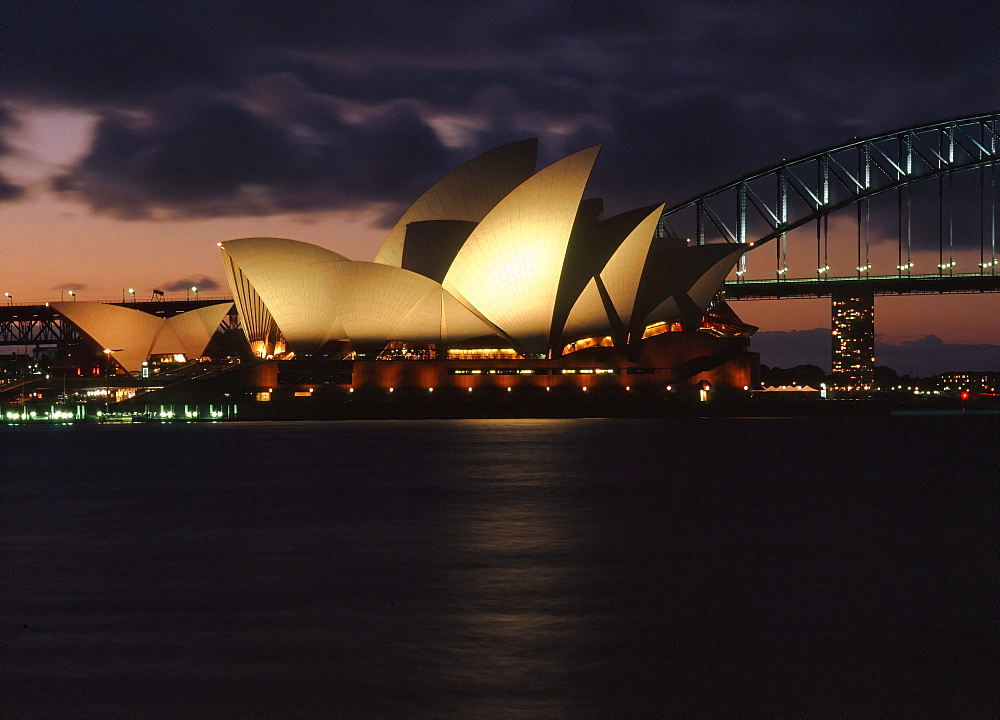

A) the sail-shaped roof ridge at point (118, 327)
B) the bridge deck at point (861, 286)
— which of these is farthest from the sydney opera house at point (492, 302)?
the bridge deck at point (861, 286)

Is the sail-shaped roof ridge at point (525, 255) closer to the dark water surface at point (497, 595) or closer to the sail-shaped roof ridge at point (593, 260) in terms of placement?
the sail-shaped roof ridge at point (593, 260)

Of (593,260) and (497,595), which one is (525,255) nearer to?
(593,260)

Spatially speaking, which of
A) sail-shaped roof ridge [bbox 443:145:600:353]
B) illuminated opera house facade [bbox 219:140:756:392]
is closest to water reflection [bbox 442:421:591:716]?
sail-shaped roof ridge [bbox 443:145:600:353]

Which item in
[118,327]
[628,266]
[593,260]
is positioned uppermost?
[593,260]

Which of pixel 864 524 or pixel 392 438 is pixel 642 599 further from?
pixel 392 438

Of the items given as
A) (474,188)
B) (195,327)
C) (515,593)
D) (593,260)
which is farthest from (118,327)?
(515,593)

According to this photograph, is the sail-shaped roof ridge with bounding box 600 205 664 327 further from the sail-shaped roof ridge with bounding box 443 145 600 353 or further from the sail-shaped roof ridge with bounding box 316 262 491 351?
the sail-shaped roof ridge with bounding box 316 262 491 351

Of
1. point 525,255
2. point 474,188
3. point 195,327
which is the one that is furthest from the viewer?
point 195,327
